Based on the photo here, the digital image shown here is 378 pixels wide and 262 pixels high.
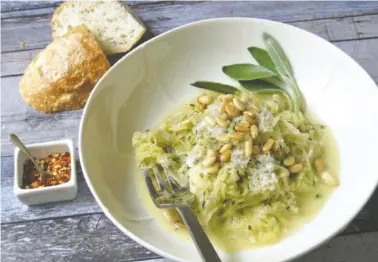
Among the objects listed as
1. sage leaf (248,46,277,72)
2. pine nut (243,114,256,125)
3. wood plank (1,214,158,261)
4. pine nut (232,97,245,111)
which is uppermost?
sage leaf (248,46,277,72)

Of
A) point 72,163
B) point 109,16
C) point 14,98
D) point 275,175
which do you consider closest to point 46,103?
point 14,98

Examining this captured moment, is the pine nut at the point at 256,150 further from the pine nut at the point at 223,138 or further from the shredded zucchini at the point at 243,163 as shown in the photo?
the pine nut at the point at 223,138

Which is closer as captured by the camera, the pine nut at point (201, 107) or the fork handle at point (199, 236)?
the fork handle at point (199, 236)

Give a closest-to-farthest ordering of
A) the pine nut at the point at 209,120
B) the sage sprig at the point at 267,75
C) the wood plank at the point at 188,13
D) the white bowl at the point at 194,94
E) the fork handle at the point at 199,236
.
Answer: the fork handle at the point at 199,236 → the white bowl at the point at 194,94 → the pine nut at the point at 209,120 → the sage sprig at the point at 267,75 → the wood plank at the point at 188,13

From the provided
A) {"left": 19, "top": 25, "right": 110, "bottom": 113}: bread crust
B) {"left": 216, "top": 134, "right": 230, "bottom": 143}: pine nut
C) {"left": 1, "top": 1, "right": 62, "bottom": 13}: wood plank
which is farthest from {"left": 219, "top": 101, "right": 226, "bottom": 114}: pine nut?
{"left": 1, "top": 1, "right": 62, "bottom": 13}: wood plank

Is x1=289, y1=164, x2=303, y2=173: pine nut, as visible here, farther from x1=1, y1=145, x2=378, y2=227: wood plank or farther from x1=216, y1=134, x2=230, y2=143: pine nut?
x1=1, y1=145, x2=378, y2=227: wood plank

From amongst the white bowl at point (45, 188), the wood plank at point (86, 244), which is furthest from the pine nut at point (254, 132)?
the white bowl at point (45, 188)

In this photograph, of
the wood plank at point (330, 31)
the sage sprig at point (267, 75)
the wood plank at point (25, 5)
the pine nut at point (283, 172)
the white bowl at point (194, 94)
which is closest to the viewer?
the white bowl at point (194, 94)
